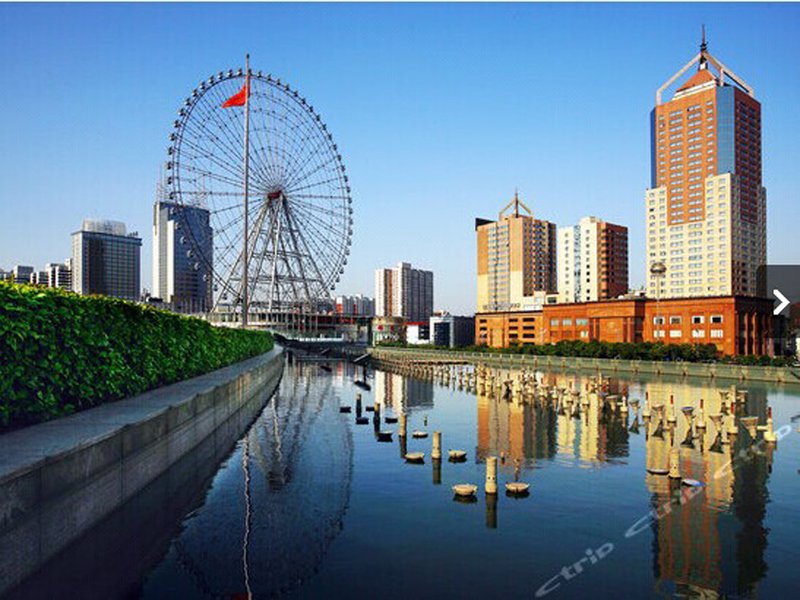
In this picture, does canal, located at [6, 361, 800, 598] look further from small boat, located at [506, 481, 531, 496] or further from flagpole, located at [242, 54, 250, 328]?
flagpole, located at [242, 54, 250, 328]

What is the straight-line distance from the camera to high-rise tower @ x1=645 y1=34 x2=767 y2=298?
7234 inches

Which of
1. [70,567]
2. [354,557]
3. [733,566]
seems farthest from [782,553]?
[70,567]

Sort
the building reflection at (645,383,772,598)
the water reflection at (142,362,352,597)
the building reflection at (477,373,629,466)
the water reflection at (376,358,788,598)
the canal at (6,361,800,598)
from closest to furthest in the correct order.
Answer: the canal at (6,361,800,598), the water reflection at (142,362,352,597), the building reflection at (645,383,772,598), the water reflection at (376,358,788,598), the building reflection at (477,373,629,466)

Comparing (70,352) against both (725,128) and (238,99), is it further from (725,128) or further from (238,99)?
(725,128)

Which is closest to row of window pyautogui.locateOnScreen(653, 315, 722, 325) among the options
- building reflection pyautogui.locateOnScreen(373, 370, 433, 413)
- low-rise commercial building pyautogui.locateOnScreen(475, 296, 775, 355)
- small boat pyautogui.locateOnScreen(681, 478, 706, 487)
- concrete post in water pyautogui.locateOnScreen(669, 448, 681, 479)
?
low-rise commercial building pyautogui.locateOnScreen(475, 296, 775, 355)

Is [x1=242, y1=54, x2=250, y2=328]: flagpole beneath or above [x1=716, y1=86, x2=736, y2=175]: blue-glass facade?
beneath

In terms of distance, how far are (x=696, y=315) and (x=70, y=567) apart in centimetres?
11363

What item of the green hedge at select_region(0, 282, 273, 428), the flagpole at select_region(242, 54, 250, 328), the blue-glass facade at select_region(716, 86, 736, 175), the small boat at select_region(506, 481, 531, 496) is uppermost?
the blue-glass facade at select_region(716, 86, 736, 175)

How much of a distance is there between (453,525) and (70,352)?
14.1m

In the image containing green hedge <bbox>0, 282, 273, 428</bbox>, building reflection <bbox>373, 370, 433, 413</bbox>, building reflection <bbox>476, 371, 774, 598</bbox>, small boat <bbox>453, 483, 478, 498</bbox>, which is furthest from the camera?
building reflection <bbox>373, 370, 433, 413</bbox>

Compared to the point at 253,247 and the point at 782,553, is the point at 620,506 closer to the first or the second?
the point at 782,553

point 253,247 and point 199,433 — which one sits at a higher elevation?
point 253,247

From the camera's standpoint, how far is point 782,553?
19016 mm

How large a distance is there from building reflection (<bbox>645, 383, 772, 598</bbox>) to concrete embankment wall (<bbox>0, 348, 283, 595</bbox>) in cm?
1550
